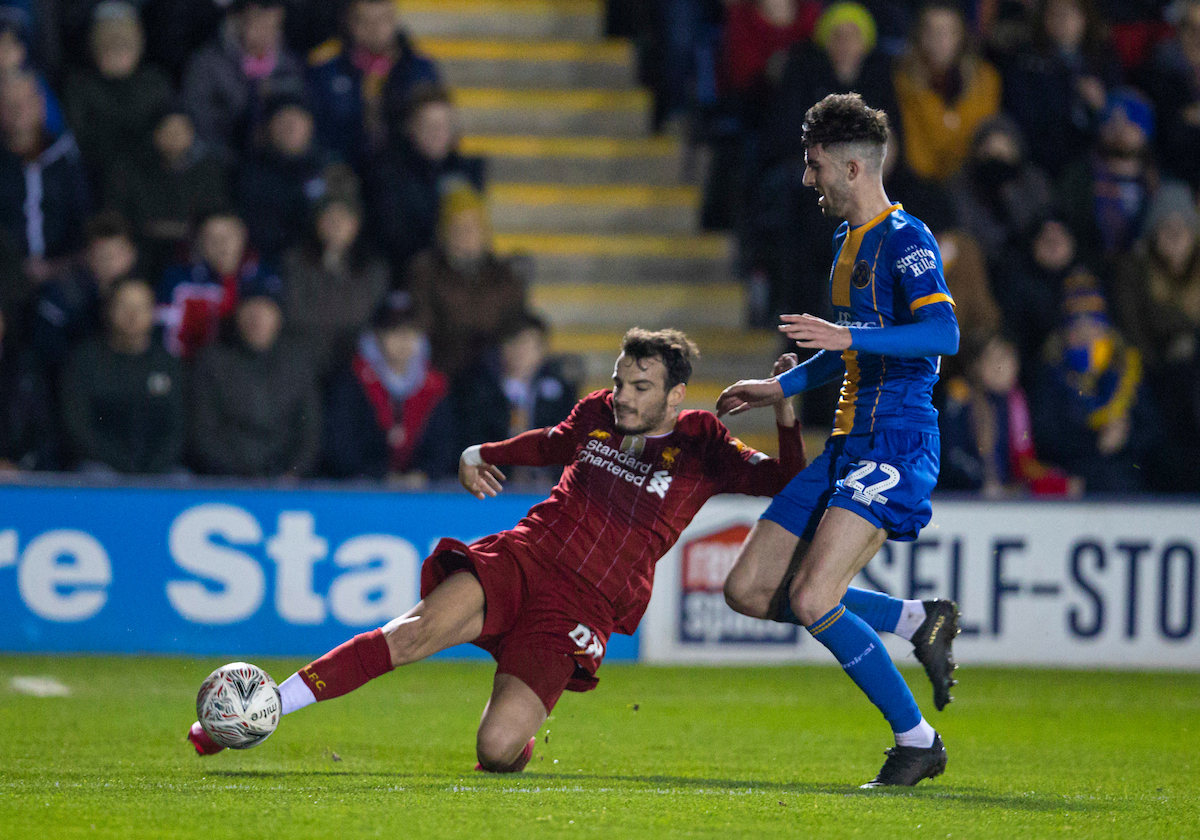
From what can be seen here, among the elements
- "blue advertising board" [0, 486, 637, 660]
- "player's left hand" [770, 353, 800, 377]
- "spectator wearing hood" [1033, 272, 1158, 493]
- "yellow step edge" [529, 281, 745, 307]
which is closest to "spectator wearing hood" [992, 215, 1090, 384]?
"spectator wearing hood" [1033, 272, 1158, 493]

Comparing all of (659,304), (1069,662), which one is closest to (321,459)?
(659,304)

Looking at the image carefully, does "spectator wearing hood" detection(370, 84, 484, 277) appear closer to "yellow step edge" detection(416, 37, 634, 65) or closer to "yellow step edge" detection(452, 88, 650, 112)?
"yellow step edge" detection(452, 88, 650, 112)

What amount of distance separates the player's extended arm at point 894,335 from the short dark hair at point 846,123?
Answer: 62cm

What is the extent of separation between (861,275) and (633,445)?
3.25 ft

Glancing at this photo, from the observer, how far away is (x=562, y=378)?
34.0 feet

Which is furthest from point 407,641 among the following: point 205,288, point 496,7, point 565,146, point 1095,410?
point 496,7

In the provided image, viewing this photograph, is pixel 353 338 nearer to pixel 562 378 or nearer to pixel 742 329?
pixel 562 378

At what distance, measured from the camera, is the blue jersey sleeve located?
217 inches

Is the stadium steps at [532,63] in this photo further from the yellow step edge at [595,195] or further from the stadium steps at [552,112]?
the yellow step edge at [595,195]

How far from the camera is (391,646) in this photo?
542cm

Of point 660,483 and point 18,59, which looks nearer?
point 660,483

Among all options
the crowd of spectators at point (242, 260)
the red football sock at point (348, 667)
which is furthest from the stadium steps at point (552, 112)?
the red football sock at point (348, 667)

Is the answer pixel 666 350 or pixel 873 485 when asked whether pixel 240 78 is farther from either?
pixel 873 485

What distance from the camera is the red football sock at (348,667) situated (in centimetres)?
533
